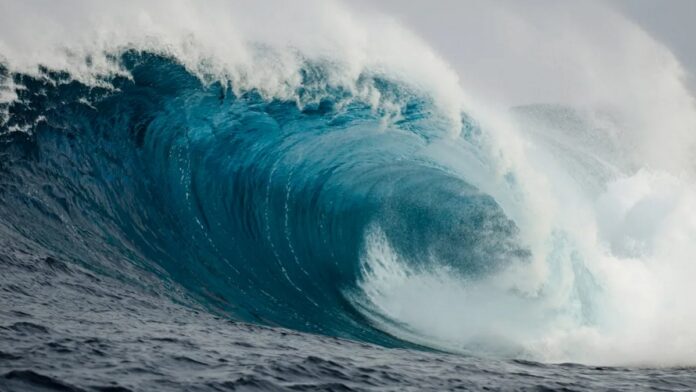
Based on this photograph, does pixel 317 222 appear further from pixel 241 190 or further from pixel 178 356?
pixel 178 356

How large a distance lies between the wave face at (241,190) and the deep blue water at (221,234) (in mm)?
37

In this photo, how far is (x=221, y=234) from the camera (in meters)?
13.6

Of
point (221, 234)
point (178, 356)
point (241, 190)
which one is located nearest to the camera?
point (178, 356)

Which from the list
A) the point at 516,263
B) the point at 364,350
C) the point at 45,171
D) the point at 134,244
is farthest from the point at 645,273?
the point at 45,171

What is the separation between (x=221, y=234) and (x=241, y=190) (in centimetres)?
168

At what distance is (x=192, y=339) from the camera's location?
8.26 metres

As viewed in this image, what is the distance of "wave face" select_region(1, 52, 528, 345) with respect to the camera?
1205 centimetres

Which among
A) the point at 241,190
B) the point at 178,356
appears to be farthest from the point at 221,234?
the point at 178,356

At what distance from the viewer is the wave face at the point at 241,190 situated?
12055 millimetres

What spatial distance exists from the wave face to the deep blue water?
0.04 metres

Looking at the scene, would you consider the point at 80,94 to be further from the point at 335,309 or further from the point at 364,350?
the point at 364,350

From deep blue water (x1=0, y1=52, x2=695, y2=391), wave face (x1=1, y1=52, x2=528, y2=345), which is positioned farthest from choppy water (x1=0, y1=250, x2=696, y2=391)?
wave face (x1=1, y1=52, x2=528, y2=345)

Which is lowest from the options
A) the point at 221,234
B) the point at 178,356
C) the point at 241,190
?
the point at 178,356


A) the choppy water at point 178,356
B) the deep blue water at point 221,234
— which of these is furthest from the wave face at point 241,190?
the choppy water at point 178,356
